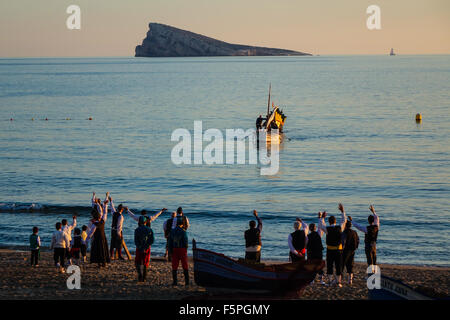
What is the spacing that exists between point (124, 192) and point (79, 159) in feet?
40.9

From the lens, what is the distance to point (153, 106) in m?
96.9

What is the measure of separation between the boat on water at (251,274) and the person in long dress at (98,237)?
3739 millimetres

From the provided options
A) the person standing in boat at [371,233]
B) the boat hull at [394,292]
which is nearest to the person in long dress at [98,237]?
the person standing in boat at [371,233]

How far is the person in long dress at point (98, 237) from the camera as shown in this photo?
16125mm

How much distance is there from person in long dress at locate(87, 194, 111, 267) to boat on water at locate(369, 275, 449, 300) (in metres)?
7.76

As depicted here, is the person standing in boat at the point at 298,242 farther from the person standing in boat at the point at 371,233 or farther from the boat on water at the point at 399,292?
the boat on water at the point at 399,292

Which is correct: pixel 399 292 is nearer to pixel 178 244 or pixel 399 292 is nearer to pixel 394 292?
pixel 394 292

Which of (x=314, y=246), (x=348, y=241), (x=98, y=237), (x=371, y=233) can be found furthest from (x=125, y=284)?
(x=371, y=233)

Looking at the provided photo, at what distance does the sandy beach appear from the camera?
13.6 m

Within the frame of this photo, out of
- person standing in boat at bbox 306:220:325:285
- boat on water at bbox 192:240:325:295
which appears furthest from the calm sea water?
boat on water at bbox 192:240:325:295

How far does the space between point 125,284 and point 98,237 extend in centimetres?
206

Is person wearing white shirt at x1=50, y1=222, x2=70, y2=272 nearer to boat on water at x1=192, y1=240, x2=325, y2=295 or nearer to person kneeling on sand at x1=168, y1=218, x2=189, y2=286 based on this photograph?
person kneeling on sand at x1=168, y1=218, x2=189, y2=286

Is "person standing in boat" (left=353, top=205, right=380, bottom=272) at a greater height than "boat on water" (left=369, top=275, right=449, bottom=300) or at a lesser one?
greater
